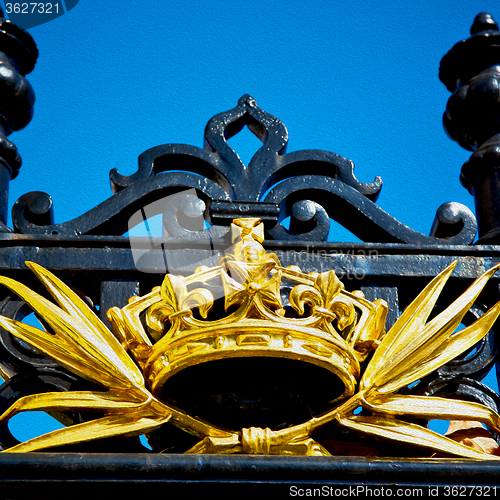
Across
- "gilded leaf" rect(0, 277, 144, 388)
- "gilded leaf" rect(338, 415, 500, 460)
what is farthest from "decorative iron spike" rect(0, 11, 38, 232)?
"gilded leaf" rect(338, 415, 500, 460)

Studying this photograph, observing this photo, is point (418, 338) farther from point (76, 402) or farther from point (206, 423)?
point (76, 402)

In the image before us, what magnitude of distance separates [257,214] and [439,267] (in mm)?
350

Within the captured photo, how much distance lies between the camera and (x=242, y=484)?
4.09 feet

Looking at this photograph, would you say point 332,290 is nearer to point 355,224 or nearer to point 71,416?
point 355,224

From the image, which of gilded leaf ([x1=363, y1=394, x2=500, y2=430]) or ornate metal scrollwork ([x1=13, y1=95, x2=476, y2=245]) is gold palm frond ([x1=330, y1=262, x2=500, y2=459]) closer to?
gilded leaf ([x1=363, y1=394, x2=500, y2=430])

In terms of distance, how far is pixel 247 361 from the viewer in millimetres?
1405

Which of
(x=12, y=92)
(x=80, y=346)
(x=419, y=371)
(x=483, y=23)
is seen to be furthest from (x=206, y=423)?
(x=483, y=23)

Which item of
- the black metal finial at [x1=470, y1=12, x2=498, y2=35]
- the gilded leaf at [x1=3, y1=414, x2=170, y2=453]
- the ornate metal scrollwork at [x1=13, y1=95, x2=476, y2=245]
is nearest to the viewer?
the gilded leaf at [x1=3, y1=414, x2=170, y2=453]

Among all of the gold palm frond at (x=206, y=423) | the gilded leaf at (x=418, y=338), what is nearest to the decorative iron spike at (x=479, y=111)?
the gilded leaf at (x=418, y=338)

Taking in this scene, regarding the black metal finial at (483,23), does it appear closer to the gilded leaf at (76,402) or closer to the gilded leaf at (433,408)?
the gilded leaf at (433,408)

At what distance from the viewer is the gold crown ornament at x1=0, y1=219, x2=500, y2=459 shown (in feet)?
4.50
